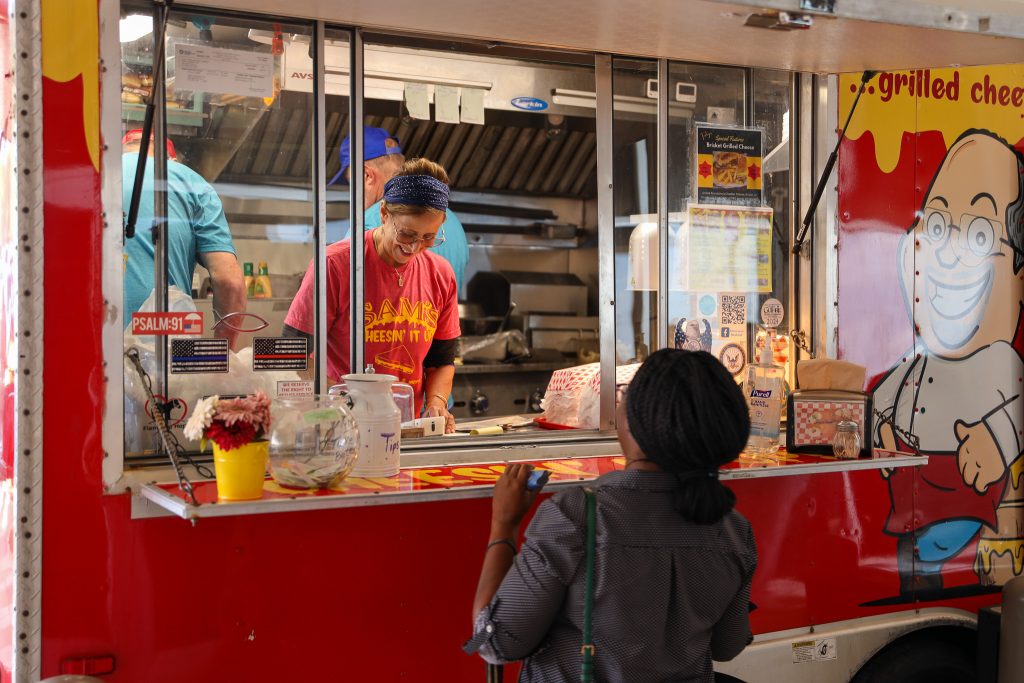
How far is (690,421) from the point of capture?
73.7 inches

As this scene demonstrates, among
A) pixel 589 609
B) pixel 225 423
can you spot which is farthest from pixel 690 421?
pixel 225 423

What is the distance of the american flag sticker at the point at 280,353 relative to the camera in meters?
2.70

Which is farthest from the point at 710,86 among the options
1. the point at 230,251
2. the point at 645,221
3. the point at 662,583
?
the point at 662,583

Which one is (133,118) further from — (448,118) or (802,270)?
(802,270)

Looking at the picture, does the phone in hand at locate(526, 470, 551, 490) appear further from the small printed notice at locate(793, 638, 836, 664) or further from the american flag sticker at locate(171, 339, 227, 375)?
the small printed notice at locate(793, 638, 836, 664)

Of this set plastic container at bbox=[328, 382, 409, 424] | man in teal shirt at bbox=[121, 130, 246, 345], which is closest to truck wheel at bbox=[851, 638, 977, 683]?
plastic container at bbox=[328, 382, 409, 424]

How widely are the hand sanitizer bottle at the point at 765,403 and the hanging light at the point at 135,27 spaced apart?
6.98 ft

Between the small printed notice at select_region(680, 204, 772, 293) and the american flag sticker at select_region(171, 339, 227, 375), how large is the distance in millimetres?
1578

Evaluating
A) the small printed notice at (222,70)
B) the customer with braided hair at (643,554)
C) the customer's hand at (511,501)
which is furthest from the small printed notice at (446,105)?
the customer with braided hair at (643,554)

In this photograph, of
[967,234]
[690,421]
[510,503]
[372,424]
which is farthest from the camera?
[967,234]

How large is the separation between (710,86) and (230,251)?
174 cm

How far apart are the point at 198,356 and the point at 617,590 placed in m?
1.34

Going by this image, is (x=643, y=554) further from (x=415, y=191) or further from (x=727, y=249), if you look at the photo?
(x=415, y=191)

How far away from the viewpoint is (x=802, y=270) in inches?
136
